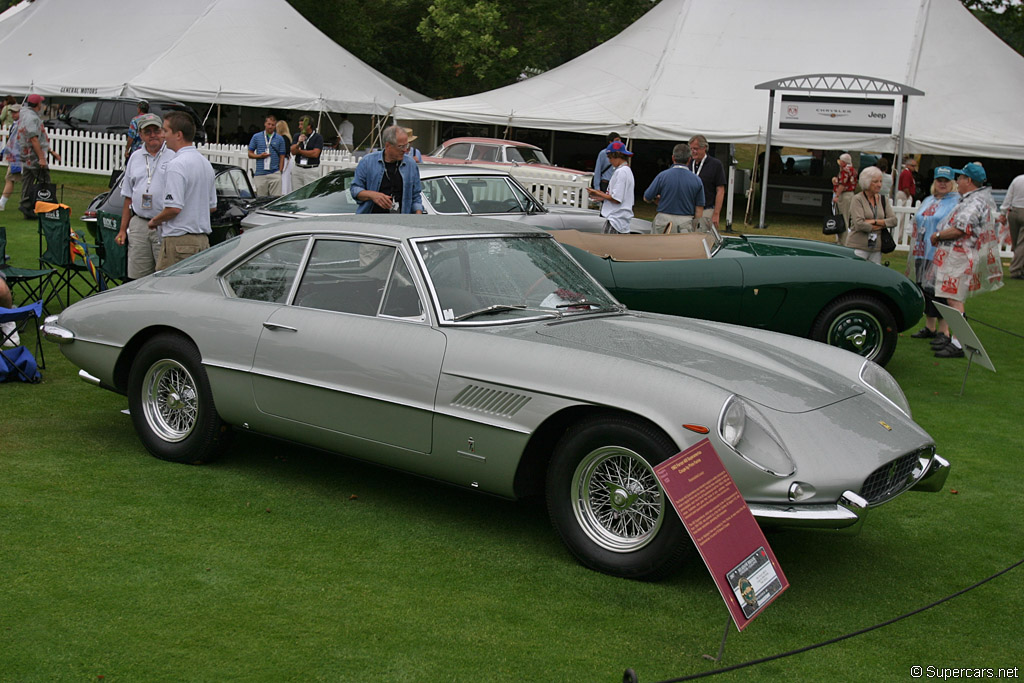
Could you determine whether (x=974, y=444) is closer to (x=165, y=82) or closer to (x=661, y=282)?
(x=661, y=282)

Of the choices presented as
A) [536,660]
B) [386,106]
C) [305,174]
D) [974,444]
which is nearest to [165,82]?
[386,106]

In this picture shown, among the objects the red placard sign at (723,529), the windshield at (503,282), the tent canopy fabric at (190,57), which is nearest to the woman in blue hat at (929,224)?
the windshield at (503,282)

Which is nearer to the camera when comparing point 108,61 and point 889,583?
point 889,583

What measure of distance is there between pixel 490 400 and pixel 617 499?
2.41 ft

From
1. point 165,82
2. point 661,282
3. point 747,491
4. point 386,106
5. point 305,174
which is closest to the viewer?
point 747,491

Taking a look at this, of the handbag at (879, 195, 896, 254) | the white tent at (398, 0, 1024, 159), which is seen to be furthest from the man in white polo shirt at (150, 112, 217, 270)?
the white tent at (398, 0, 1024, 159)

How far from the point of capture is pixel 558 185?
1897 cm

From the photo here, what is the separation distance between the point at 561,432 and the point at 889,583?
1651 mm

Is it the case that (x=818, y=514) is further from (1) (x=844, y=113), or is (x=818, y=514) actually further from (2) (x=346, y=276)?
(1) (x=844, y=113)

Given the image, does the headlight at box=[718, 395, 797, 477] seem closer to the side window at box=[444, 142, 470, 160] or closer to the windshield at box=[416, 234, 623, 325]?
the windshield at box=[416, 234, 623, 325]

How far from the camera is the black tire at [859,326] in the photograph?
869 centimetres

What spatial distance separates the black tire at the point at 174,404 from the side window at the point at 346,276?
2.58ft

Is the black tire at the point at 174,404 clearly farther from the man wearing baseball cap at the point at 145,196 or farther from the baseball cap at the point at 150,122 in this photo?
the baseball cap at the point at 150,122

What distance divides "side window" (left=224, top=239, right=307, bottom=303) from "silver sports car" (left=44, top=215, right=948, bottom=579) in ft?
0.04
